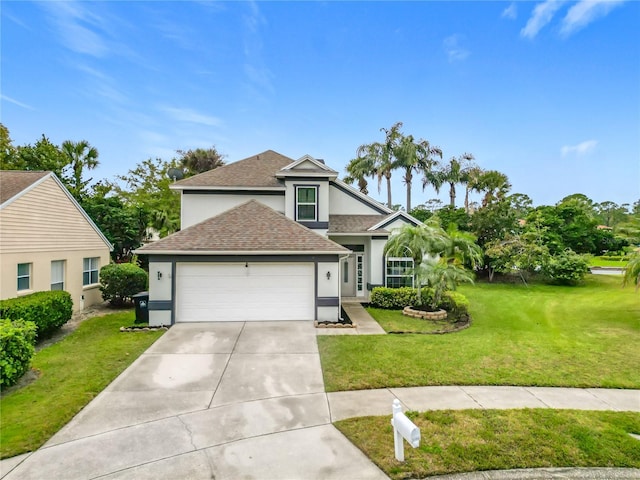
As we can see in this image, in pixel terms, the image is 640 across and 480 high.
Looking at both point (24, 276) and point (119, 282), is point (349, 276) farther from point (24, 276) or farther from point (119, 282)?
point (24, 276)

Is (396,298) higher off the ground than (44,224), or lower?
lower

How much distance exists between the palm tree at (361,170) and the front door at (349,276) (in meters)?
19.4

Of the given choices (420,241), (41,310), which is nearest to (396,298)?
(420,241)

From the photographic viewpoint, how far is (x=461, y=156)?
35438 mm

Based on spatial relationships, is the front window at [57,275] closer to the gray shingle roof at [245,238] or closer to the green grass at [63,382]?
the green grass at [63,382]

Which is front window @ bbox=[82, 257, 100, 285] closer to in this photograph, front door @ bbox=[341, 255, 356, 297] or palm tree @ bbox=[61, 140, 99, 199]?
front door @ bbox=[341, 255, 356, 297]

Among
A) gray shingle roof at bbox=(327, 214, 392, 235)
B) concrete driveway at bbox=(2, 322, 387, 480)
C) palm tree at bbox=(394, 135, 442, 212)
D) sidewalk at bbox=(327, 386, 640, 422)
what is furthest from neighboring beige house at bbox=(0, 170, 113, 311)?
palm tree at bbox=(394, 135, 442, 212)

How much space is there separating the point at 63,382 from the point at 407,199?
3102 centimetres

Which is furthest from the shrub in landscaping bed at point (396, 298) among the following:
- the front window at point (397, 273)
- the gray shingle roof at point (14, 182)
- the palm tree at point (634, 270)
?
the gray shingle roof at point (14, 182)

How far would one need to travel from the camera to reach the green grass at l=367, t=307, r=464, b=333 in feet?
35.5

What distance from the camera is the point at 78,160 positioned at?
2542cm

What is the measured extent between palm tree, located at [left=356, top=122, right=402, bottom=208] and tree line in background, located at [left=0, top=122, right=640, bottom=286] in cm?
10

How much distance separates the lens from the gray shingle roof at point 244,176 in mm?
15273

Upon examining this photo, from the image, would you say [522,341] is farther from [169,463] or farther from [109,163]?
[109,163]
